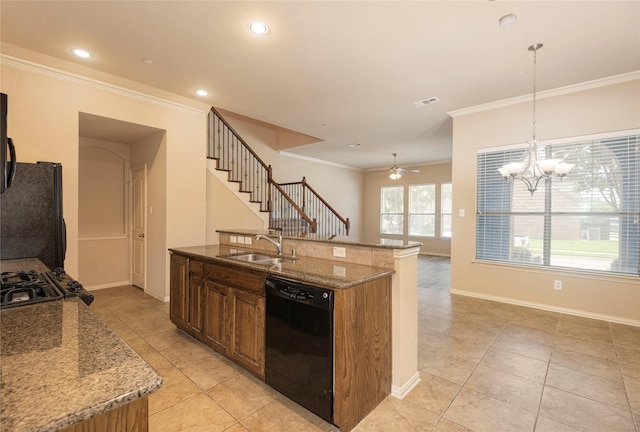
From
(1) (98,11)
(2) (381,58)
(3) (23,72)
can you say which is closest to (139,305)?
(3) (23,72)

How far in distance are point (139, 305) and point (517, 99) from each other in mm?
6140

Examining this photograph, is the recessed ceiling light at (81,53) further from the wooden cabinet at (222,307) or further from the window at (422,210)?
the window at (422,210)

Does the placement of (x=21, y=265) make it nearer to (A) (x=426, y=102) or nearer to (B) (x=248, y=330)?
(B) (x=248, y=330)

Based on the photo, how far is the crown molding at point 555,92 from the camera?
362 cm

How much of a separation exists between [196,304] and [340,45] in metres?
2.97

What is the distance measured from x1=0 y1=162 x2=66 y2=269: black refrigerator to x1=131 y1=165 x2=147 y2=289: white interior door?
208 centimetres

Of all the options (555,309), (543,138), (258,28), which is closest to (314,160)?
(543,138)

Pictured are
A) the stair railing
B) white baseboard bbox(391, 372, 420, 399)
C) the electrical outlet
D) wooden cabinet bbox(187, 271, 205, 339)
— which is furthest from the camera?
the stair railing

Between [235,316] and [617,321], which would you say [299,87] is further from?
[617,321]

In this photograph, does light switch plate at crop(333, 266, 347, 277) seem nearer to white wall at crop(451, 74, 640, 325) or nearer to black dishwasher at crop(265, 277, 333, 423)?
black dishwasher at crop(265, 277, 333, 423)

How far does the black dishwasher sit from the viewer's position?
1832mm

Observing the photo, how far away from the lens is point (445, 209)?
9195 millimetres

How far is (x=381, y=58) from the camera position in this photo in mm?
3285

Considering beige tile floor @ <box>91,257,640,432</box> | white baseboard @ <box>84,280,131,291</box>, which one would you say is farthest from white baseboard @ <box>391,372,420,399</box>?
white baseboard @ <box>84,280,131,291</box>
